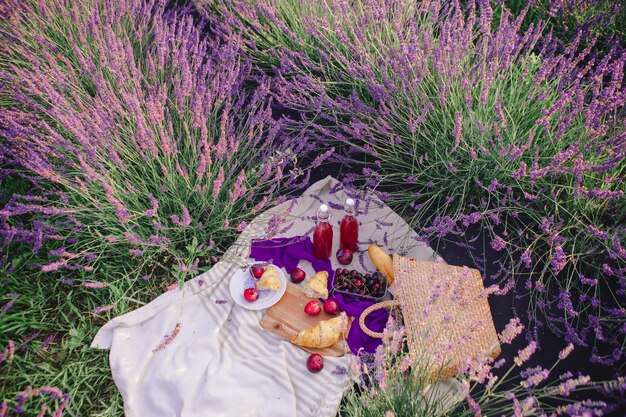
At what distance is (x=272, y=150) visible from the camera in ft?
9.24

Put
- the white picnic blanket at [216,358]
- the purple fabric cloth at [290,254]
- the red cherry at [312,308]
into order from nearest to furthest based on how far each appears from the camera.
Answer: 1. the white picnic blanket at [216,358]
2. the red cherry at [312,308]
3. the purple fabric cloth at [290,254]

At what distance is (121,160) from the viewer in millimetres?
2312

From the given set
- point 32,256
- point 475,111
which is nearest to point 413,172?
point 475,111

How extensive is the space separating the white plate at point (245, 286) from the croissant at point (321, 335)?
274 mm

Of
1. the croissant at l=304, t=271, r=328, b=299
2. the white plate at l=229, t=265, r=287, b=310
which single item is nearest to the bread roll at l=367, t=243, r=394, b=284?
the croissant at l=304, t=271, r=328, b=299

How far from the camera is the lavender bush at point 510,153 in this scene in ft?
7.08

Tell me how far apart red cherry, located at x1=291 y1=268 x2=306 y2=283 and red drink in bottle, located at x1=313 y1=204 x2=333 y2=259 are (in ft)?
0.52

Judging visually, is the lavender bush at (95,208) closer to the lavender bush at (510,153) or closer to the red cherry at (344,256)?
the red cherry at (344,256)

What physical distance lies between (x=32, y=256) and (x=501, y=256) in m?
2.75

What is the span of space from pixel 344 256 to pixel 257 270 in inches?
20.4

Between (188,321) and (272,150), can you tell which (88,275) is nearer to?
(188,321)

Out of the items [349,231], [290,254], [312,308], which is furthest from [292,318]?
[349,231]

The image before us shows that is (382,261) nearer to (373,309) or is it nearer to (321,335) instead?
(373,309)

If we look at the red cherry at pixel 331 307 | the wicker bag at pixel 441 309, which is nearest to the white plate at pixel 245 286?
the red cherry at pixel 331 307
